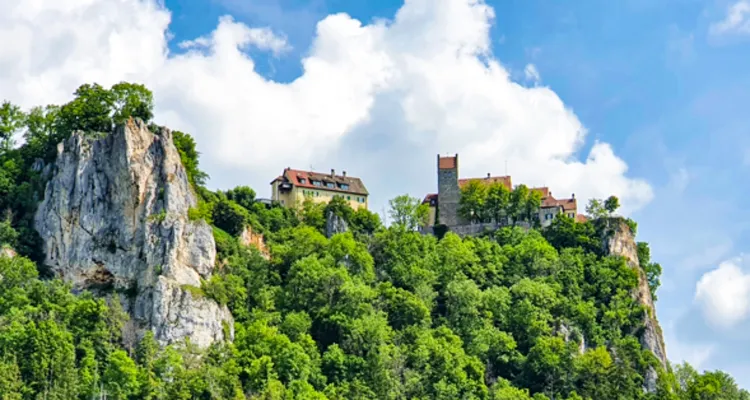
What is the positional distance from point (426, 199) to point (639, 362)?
114ft

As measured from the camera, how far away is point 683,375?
104 metres

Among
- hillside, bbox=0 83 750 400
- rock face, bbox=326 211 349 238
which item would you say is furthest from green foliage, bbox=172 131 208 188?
rock face, bbox=326 211 349 238

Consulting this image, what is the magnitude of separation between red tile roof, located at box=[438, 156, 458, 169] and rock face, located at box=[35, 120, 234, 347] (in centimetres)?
3577

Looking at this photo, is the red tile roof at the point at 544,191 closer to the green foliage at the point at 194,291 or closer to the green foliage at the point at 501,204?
the green foliage at the point at 501,204

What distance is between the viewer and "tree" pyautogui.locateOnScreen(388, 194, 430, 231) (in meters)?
113

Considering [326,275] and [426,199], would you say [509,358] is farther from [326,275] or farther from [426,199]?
[426,199]

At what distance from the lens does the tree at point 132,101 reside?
3605 inches

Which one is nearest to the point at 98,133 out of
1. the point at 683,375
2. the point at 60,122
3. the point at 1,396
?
the point at 60,122

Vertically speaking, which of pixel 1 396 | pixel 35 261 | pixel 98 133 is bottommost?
pixel 1 396

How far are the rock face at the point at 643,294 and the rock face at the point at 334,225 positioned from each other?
24.5 metres

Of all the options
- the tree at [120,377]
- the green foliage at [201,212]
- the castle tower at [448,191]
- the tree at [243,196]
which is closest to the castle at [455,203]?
the castle tower at [448,191]

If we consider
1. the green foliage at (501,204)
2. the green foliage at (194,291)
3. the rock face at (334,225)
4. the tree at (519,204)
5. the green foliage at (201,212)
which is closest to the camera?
the green foliage at (194,291)

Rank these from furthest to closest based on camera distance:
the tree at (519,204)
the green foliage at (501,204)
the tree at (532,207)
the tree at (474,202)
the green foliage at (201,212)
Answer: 1. the tree at (474,202)
2. the tree at (532,207)
3. the green foliage at (501,204)
4. the tree at (519,204)
5. the green foliage at (201,212)

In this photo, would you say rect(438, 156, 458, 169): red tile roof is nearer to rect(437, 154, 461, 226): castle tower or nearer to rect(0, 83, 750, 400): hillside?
rect(437, 154, 461, 226): castle tower
